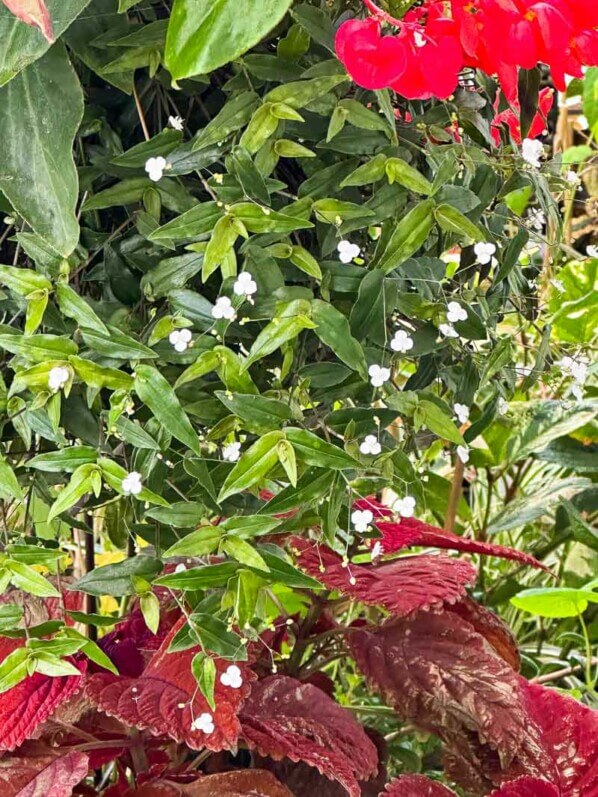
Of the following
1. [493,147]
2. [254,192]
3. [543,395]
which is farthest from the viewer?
[543,395]

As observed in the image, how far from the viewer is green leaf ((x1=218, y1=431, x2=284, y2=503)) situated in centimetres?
52

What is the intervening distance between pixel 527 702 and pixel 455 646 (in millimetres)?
85

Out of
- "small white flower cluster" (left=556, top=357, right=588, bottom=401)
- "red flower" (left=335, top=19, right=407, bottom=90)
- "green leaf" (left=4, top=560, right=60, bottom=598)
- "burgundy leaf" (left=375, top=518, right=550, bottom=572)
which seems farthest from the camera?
"burgundy leaf" (left=375, top=518, right=550, bottom=572)

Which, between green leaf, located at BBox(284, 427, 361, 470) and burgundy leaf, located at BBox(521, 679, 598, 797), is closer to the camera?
green leaf, located at BBox(284, 427, 361, 470)

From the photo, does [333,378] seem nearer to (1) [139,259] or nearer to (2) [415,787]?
(1) [139,259]

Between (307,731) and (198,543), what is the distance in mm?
238

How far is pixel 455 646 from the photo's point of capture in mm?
772

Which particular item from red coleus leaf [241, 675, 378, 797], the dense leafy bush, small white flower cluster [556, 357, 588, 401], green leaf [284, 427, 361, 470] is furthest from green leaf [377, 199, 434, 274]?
red coleus leaf [241, 675, 378, 797]

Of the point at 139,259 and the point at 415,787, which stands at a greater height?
the point at 139,259

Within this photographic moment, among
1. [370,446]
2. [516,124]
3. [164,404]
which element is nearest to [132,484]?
[164,404]

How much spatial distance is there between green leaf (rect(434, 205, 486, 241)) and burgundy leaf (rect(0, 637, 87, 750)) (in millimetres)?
380

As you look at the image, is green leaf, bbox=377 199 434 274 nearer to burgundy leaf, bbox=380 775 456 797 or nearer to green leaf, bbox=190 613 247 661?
green leaf, bbox=190 613 247 661

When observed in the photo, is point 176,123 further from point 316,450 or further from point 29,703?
point 29,703

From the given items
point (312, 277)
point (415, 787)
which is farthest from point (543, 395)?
point (312, 277)
